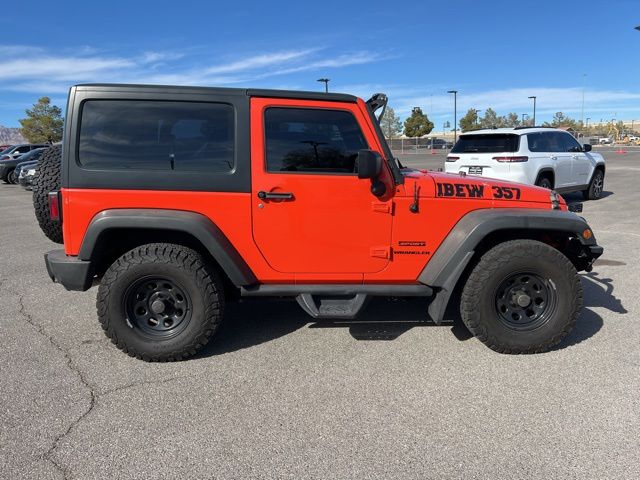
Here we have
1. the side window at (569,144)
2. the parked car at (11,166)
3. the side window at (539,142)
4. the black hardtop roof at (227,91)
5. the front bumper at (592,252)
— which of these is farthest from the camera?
the parked car at (11,166)

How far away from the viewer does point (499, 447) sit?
8.50 feet

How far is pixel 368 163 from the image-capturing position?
327cm

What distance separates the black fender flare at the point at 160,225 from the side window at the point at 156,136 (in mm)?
327

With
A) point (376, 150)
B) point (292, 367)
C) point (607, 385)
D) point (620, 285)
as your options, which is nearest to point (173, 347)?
point (292, 367)

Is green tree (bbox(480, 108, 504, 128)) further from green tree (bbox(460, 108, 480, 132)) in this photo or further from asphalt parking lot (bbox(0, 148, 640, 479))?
asphalt parking lot (bbox(0, 148, 640, 479))

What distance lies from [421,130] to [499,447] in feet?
233

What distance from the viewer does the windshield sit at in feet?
32.6

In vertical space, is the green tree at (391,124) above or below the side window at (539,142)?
above

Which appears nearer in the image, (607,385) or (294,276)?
(607,385)

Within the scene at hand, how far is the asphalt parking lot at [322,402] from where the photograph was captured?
2.48 meters

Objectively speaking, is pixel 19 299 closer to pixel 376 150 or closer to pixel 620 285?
pixel 376 150

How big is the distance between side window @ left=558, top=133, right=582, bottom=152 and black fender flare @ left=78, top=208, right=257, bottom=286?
993 cm

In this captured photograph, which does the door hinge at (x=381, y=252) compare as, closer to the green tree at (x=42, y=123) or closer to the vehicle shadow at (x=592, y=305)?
the vehicle shadow at (x=592, y=305)

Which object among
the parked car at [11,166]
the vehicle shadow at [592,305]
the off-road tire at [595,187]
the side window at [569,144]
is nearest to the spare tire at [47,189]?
the vehicle shadow at [592,305]
